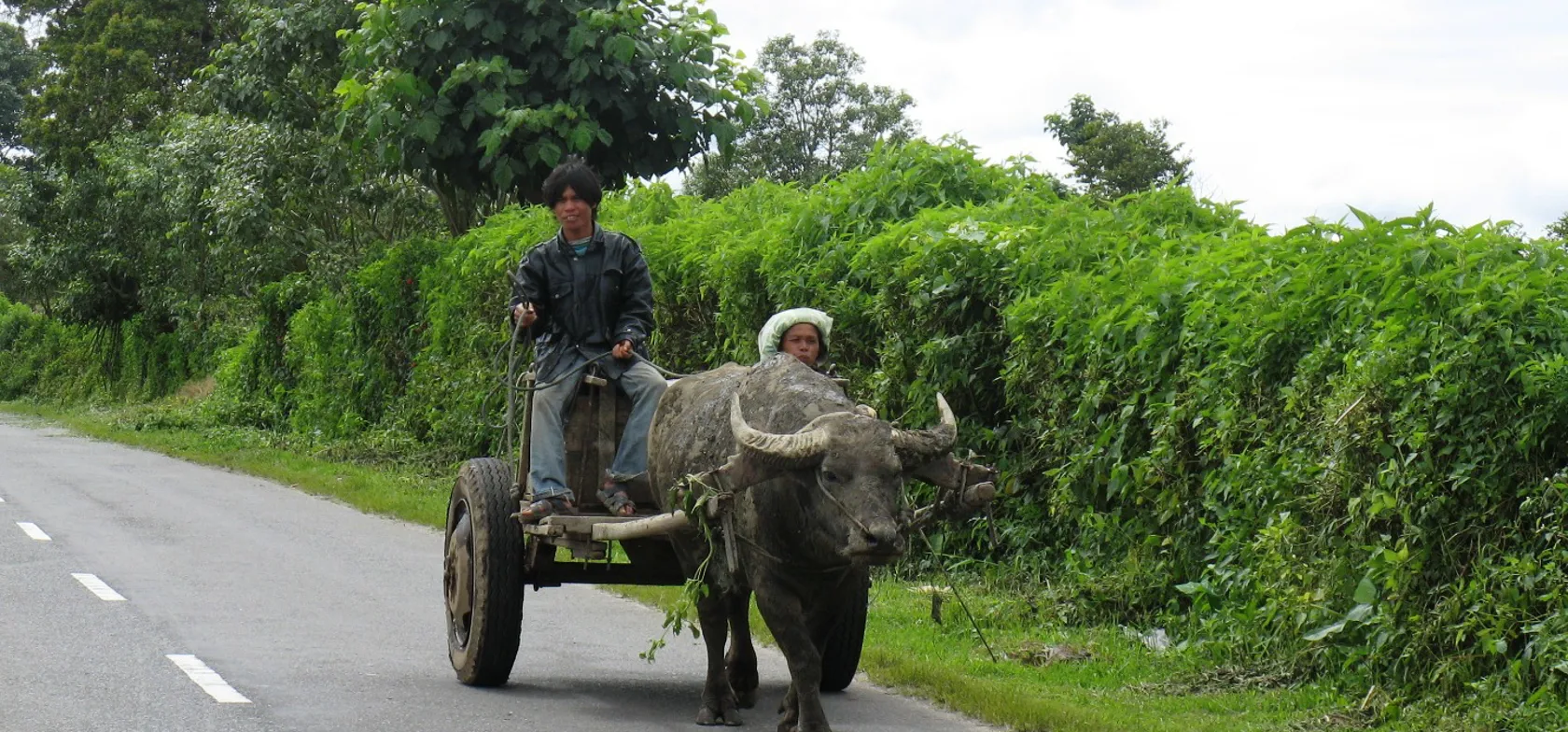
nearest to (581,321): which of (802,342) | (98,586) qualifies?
Answer: (802,342)

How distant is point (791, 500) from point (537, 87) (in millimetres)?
11658

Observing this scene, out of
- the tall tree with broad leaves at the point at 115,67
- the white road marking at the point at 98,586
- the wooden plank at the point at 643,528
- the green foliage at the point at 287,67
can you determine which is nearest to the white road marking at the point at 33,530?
the white road marking at the point at 98,586

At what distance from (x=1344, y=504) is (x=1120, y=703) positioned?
124 centimetres

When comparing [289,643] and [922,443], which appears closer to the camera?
[922,443]

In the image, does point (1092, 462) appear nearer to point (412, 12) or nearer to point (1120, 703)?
point (1120, 703)

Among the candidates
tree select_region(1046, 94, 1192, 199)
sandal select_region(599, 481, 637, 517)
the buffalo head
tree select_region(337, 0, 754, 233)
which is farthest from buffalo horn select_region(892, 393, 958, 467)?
tree select_region(1046, 94, 1192, 199)

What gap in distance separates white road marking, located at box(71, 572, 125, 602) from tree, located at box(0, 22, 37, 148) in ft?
201

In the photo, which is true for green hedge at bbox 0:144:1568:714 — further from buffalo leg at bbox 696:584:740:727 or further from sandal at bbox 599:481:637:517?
buffalo leg at bbox 696:584:740:727

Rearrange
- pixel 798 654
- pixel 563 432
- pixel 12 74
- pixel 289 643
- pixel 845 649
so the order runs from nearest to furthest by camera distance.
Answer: pixel 798 654
pixel 845 649
pixel 563 432
pixel 289 643
pixel 12 74

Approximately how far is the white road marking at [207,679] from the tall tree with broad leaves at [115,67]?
100 feet

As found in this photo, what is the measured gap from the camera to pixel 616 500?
26.2 feet

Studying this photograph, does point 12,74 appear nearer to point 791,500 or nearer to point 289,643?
point 289,643

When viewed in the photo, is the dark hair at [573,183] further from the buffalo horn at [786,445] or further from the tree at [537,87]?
the tree at [537,87]

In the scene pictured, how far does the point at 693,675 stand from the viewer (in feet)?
28.8
